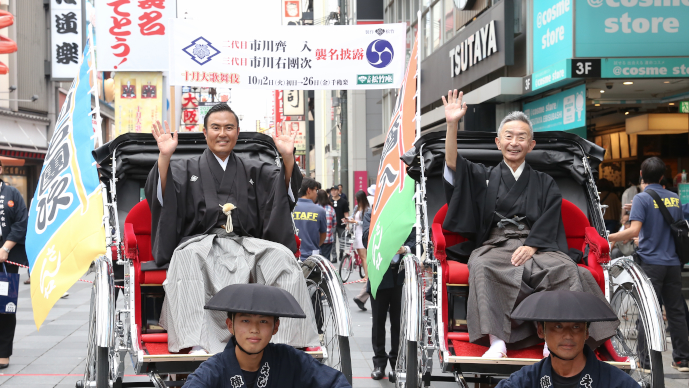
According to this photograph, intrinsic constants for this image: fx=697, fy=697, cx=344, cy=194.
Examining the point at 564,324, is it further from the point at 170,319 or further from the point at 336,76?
the point at 336,76

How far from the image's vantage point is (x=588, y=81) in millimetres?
8555

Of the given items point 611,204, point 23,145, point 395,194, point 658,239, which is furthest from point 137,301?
point 23,145

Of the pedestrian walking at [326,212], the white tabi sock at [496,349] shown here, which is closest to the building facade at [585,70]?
the pedestrian walking at [326,212]

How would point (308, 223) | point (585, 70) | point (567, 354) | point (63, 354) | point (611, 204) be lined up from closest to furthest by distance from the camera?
point (567, 354) → point (63, 354) → point (308, 223) → point (585, 70) → point (611, 204)

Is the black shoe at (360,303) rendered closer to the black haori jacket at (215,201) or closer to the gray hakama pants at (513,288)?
the black haori jacket at (215,201)

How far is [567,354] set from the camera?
255 centimetres

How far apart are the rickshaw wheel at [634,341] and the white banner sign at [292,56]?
311 cm

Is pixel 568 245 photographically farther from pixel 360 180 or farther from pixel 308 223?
pixel 360 180

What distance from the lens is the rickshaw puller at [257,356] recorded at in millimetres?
2562

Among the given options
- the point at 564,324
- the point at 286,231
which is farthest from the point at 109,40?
the point at 564,324

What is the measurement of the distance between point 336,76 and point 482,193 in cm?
296

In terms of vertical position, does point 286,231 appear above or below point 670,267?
above

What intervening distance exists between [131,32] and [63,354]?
532 centimetres

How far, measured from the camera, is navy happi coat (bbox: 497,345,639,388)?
2.53 metres
